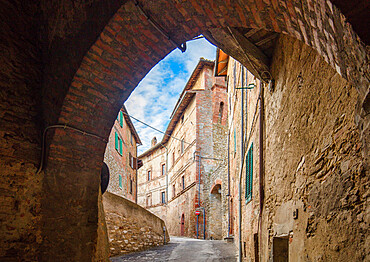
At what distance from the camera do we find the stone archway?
3066mm

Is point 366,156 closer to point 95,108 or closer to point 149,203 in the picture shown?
point 95,108

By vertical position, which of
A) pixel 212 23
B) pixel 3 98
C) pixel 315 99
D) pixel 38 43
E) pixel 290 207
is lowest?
pixel 290 207

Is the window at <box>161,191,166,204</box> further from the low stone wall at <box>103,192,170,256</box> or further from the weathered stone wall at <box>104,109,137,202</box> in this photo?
the low stone wall at <box>103,192,170,256</box>

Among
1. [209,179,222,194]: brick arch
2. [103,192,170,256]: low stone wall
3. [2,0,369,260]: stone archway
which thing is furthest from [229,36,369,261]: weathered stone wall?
[209,179,222,194]: brick arch

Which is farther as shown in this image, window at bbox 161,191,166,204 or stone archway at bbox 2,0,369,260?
window at bbox 161,191,166,204

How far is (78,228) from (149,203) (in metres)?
30.9

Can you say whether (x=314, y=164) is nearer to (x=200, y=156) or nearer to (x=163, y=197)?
(x=200, y=156)

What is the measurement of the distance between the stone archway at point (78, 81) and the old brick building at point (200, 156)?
40.6ft

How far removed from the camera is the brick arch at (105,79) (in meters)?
2.50

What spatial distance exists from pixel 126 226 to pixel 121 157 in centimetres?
745

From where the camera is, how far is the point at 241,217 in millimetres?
8352

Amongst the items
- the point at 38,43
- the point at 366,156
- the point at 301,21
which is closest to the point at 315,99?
the point at 301,21

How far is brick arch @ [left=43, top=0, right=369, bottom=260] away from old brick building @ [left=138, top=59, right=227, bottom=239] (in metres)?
12.4

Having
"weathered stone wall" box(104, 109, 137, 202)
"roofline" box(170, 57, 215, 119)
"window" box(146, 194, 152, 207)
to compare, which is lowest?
"window" box(146, 194, 152, 207)
